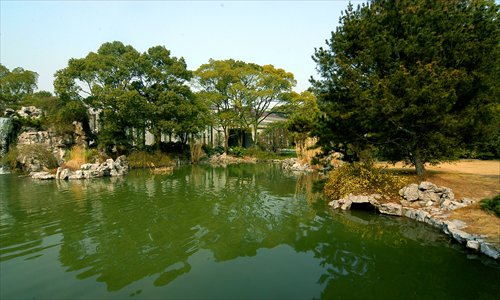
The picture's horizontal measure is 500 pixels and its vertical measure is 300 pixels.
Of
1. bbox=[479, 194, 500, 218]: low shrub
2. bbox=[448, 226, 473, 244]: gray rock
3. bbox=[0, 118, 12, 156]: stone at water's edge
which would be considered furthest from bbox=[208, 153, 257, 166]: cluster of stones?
bbox=[448, 226, 473, 244]: gray rock

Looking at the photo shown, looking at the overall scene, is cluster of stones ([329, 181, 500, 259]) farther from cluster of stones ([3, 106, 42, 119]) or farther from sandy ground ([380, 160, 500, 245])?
cluster of stones ([3, 106, 42, 119])

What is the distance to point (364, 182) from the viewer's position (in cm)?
926

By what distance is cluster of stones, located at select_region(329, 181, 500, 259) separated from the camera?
6.85 metres

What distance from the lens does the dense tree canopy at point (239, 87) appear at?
99.0 feet

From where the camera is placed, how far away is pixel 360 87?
9.12 m

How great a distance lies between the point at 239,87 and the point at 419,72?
23.1 metres

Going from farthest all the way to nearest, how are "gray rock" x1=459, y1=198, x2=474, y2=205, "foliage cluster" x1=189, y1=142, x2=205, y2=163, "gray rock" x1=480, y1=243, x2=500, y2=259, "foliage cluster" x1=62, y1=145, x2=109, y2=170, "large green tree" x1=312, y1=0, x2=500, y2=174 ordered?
"foliage cluster" x1=189, y1=142, x2=205, y2=163
"foliage cluster" x1=62, y1=145, x2=109, y2=170
"large green tree" x1=312, y1=0, x2=500, y2=174
"gray rock" x1=459, y1=198, x2=474, y2=205
"gray rock" x1=480, y1=243, x2=500, y2=259

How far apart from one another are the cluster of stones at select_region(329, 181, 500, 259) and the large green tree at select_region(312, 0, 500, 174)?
1.58 meters

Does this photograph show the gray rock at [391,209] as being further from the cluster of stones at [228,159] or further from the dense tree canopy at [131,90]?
the cluster of stones at [228,159]

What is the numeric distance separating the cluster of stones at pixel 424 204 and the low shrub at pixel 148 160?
16.8 m

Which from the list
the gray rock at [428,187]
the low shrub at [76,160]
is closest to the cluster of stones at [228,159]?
the low shrub at [76,160]

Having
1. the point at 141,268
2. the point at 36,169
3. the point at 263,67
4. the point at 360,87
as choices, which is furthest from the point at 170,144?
the point at 141,268

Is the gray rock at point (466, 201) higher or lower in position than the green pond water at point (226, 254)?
higher

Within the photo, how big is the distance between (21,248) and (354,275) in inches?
258
